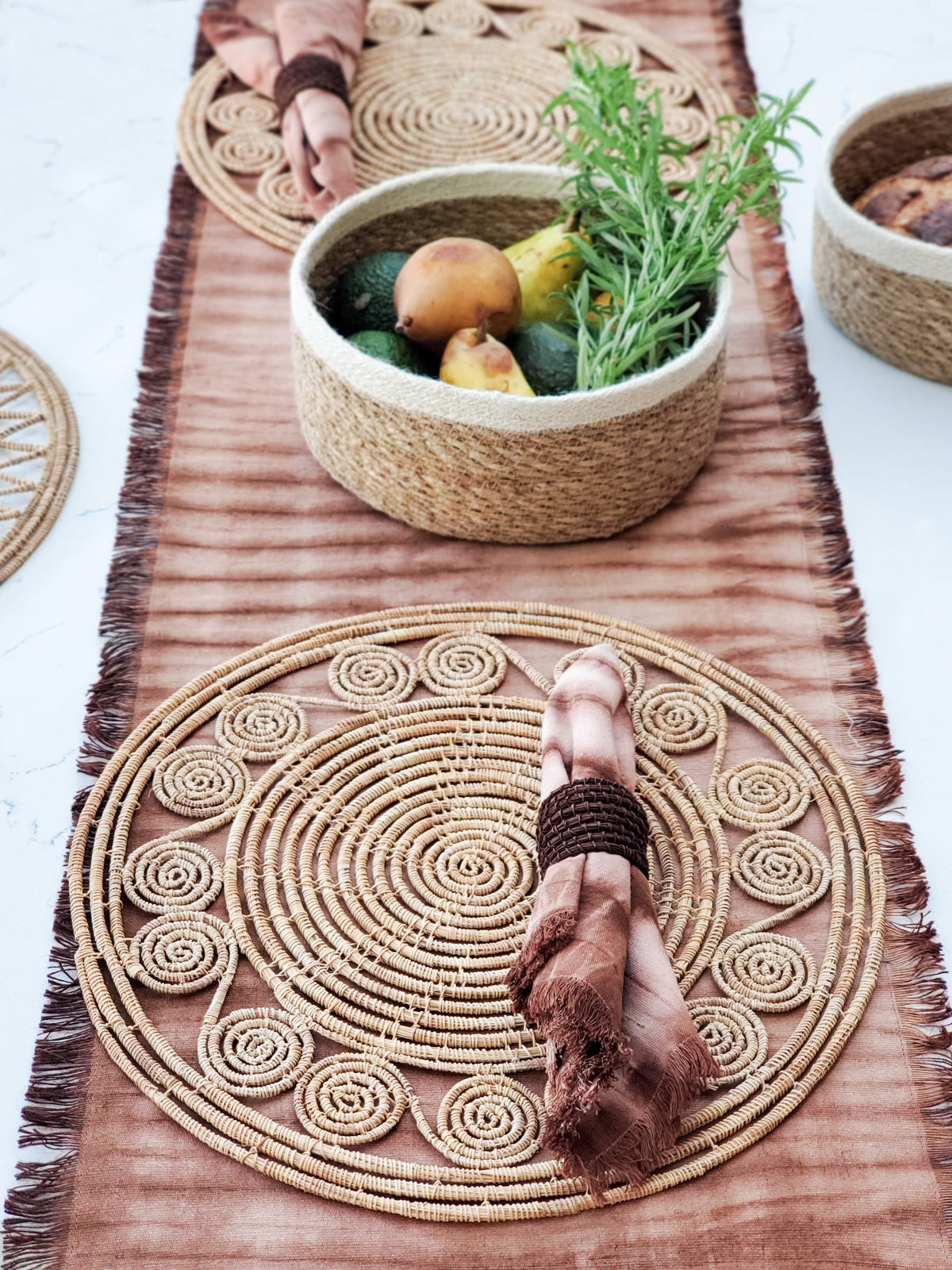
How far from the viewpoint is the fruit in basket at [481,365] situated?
1.22 metres

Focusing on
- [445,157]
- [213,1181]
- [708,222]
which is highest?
[708,222]

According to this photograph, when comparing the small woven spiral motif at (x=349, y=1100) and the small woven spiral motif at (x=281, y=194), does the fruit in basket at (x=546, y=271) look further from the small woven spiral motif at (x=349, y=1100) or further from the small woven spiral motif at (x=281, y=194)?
the small woven spiral motif at (x=349, y=1100)

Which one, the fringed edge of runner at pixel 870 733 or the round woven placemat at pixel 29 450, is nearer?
the fringed edge of runner at pixel 870 733

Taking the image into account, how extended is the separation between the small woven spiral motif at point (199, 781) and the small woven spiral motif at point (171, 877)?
35 millimetres

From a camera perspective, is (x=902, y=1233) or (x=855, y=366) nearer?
(x=902, y=1233)

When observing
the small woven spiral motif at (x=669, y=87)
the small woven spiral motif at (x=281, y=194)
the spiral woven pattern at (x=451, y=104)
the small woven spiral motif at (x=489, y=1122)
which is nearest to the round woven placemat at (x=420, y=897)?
the small woven spiral motif at (x=489, y=1122)

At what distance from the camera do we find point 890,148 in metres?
1.57

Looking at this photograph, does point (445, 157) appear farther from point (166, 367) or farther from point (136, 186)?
point (166, 367)

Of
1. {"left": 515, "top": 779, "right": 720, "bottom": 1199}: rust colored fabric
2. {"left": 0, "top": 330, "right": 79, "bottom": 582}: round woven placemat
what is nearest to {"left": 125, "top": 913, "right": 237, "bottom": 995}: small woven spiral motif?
{"left": 515, "top": 779, "right": 720, "bottom": 1199}: rust colored fabric

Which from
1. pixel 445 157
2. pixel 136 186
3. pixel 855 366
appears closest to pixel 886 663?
pixel 855 366

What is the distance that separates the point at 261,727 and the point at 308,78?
3.12 ft

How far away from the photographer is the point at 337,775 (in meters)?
1.07

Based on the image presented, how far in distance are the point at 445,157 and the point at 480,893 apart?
107 cm

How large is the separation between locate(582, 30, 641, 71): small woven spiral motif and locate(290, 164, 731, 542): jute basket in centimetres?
63
